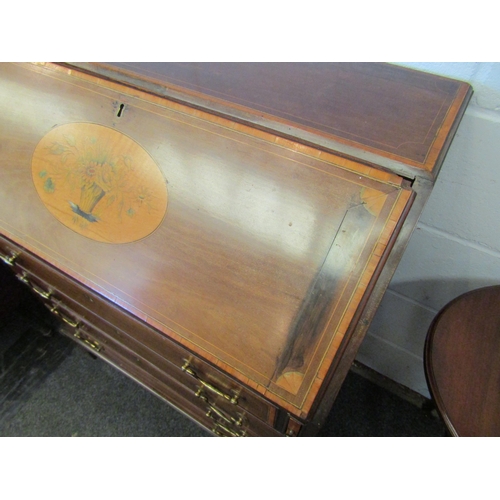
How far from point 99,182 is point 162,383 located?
75cm

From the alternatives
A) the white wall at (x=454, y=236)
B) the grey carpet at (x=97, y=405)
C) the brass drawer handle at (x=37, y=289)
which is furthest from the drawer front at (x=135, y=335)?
the white wall at (x=454, y=236)

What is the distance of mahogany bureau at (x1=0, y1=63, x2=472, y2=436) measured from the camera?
66 centimetres

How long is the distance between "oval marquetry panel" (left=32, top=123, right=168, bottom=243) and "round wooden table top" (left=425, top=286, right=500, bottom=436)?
2.41ft

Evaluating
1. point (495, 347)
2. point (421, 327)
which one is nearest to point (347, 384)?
point (421, 327)

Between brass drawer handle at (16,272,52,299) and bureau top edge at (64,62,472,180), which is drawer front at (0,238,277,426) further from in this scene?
bureau top edge at (64,62,472,180)

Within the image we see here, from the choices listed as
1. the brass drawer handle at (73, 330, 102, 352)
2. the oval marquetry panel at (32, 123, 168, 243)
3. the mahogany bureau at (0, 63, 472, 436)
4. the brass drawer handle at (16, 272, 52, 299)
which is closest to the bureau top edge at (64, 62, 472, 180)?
the mahogany bureau at (0, 63, 472, 436)

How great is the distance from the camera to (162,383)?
126 cm

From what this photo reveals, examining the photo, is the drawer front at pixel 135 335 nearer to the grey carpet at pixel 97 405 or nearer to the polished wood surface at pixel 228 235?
Result: the polished wood surface at pixel 228 235

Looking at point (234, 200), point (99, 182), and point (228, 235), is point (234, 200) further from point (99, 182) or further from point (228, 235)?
point (99, 182)

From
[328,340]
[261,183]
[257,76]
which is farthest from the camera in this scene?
[257,76]

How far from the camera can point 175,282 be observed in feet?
2.45

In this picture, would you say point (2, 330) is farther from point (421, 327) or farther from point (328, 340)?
point (421, 327)
